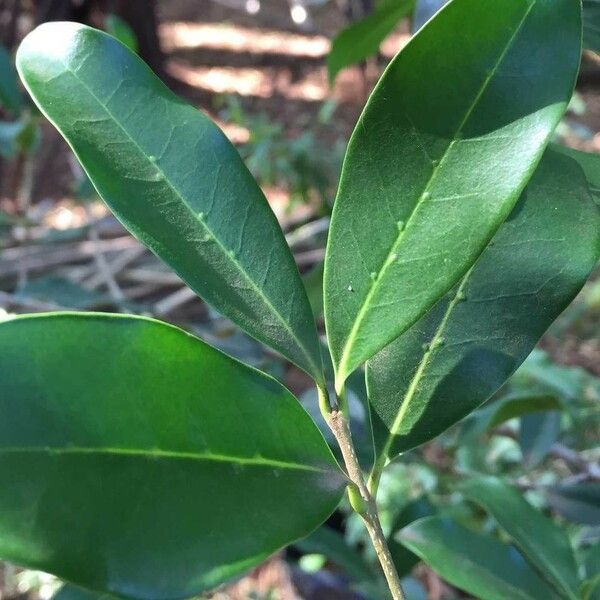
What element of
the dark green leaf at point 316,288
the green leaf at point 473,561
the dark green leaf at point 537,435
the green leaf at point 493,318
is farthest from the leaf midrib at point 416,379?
the dark green leaf at point 537,435

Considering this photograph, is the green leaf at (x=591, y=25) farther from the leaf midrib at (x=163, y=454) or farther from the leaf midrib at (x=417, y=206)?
the leaf midrib at (x=163, y=454)

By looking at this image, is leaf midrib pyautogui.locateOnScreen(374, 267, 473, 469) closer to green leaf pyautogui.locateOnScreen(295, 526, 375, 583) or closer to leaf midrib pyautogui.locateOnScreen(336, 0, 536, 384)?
leaf midrib pyautogui.locateOnScreen(336, 0, 536, 384)

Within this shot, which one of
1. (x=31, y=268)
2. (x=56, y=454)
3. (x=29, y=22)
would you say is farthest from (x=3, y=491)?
(x=29, y=22)

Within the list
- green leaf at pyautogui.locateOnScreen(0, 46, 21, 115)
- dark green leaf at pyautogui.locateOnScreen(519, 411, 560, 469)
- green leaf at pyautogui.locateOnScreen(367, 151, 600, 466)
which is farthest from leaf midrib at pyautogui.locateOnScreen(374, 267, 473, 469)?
green leaf at pyautogui.locateOnScreen(0, 46, 21, 115)

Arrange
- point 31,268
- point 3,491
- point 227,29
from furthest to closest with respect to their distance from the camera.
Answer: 1. point 227,29
2. point 31,268
3. point 3,491

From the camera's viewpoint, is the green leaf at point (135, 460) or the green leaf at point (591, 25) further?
the green leaf at point (591, 25)

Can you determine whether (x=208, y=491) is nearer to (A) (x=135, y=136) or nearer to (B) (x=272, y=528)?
(B) (x=272, y=528)
